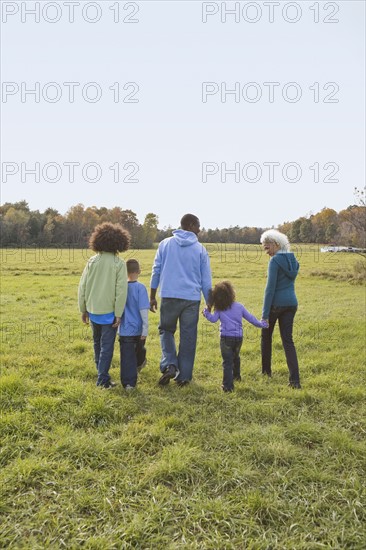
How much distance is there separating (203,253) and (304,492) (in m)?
3.29

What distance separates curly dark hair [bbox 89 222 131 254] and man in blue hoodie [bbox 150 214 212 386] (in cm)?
64

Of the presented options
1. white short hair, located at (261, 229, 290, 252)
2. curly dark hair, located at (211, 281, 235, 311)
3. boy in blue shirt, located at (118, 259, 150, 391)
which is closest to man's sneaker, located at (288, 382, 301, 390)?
curly dark hair, located at (211, 281, 235, 311)

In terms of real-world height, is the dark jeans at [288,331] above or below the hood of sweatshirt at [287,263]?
below

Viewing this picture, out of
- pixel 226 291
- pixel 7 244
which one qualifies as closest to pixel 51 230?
pixel 7 244

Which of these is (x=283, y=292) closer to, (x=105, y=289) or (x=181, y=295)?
(x=181, y=295)

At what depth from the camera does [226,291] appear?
18.4 feet

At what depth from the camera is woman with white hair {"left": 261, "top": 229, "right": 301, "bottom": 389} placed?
18.9 feet

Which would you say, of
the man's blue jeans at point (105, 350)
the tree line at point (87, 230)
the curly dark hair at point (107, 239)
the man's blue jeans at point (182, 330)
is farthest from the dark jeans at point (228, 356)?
the tree line at point (87, 230)

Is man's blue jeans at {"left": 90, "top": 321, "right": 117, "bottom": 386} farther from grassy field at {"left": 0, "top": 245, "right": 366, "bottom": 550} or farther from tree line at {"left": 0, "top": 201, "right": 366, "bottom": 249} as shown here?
tree line at {"left": 0, "top": 201, "right": 366, "bottom": 249}

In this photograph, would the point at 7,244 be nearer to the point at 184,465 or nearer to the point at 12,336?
the point at 12,336

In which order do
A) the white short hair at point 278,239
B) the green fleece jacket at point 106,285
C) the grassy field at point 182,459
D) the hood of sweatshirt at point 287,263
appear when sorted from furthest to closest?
the white short hair at point 278,239, the hood of sweatshirt at point 287,263, the green fleece jacket at point 106,285, the grassy field at point 182,459

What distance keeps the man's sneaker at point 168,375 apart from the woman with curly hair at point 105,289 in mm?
681

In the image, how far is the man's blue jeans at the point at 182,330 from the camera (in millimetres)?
5594

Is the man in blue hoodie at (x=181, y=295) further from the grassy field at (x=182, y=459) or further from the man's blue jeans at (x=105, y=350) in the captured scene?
the man's blue jeans at (x=105, y=350)
